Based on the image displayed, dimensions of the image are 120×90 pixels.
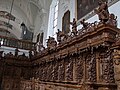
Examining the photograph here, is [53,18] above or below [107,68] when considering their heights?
above

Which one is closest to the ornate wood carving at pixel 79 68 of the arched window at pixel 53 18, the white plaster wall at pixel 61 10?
the white plaster wall at pixel 61 10

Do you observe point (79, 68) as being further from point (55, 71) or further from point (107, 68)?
point (55, 71)

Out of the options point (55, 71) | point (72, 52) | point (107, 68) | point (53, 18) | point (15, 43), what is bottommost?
point (55, 71)

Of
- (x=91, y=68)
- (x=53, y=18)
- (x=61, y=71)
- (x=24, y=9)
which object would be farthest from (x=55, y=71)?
(x=24, y=9)

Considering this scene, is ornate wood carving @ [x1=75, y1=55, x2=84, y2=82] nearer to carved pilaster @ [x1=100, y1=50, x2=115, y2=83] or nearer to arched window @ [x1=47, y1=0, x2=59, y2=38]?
carved pilaster @ [x1=100, y1=50, x2=115, y2=83]

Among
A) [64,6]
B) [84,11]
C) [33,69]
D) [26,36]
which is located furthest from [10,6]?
[84,11]

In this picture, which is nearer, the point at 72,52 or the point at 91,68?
the point at 91,68

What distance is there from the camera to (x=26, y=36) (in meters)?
17.3

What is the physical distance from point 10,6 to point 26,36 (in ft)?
14.9

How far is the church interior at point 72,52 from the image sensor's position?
504cm

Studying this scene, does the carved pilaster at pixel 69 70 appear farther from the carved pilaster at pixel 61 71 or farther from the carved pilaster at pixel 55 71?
the carved pilaster at pixel 55 71

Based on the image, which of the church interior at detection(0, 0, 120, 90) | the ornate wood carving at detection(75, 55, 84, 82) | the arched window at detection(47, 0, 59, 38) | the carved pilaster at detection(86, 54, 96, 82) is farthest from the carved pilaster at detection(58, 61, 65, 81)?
the arched window at detection(47, 0, 59, 38)

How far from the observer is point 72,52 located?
7.03 metres

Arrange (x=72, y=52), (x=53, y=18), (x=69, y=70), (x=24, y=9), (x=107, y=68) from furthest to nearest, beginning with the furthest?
(x=24, y=9), (x=53, y=18), (x=69, y=70), (x=72, y=52), (x=107, y=68)
